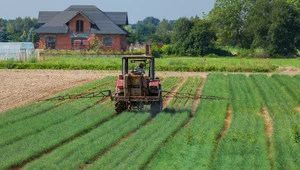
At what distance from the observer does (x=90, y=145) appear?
1237cm

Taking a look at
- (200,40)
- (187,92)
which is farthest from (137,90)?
(200,40)

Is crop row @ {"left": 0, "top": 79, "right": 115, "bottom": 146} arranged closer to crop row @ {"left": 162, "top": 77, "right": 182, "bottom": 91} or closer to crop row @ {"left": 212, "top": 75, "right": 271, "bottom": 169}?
crop row @ {"left": 212, "top": 75, "right": 271, "bottom": 169}

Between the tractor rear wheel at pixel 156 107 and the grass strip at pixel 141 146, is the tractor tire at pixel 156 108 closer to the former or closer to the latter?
the tractor rear wheel at pixel 156 107

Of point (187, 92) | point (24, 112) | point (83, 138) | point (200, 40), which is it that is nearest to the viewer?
point (83, 138)

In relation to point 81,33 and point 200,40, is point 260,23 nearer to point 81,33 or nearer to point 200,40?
point 200,40

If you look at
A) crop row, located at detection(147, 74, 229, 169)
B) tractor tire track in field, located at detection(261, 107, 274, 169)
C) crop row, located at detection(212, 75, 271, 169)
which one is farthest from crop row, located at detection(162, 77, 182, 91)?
tractor tire track in field, located at detection(261, 107, 274, 169)

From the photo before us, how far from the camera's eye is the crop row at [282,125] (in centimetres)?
1113

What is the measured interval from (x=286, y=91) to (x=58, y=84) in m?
12.5

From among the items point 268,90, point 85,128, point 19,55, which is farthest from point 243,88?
point 19,55

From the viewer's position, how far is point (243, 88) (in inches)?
1024

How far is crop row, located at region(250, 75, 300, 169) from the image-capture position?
36.5 ft

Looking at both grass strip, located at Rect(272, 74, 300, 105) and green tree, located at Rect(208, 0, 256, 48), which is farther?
green tree, located at Rect(208, 0, 256, 48)

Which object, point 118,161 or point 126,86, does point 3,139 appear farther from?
point 126,86

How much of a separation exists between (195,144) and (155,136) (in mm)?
1413
